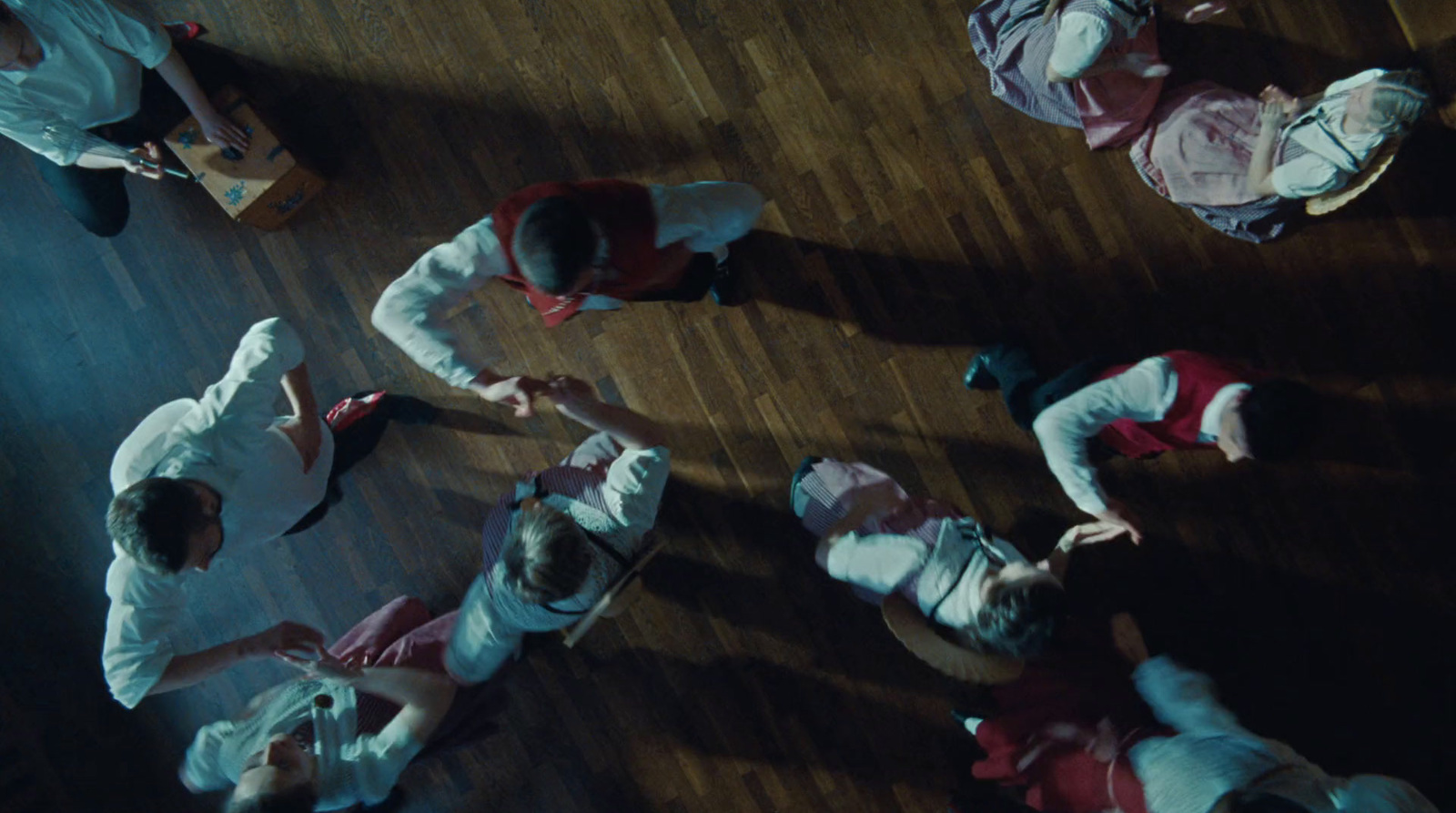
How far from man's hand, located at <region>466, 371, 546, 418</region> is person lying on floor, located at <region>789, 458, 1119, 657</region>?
102 cm

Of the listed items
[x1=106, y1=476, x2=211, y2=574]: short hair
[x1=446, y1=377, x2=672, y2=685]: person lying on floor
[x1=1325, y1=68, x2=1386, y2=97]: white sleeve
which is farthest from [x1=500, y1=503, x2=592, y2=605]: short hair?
[x1=1325, y1=68, x2=1386, y2=97]: white sleeve

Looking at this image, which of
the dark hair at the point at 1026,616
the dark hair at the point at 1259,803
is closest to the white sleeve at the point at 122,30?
the dark hair at the point at 1026,616

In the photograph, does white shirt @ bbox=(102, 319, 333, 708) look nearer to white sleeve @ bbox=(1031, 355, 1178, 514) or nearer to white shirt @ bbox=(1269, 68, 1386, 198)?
white sleeve @ bbox=(1031, 355, 1178, 514)

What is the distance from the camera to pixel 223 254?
3043mm

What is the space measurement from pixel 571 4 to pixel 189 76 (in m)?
1.36

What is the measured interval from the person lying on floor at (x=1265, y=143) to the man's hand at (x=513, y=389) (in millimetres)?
2264

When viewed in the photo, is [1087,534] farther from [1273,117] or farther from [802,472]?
[1273,117]

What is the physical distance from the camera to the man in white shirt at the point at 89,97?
92.7 inches

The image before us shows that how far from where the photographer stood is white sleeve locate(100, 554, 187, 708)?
2.12 metres

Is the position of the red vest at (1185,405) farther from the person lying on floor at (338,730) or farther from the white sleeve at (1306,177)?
the person lying on floor at (338,730)

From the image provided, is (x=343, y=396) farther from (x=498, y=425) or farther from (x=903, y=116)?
(x=903, y=116)

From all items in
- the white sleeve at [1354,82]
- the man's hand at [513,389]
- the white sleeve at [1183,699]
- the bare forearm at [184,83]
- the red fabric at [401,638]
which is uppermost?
the bare forearm at [184,83]

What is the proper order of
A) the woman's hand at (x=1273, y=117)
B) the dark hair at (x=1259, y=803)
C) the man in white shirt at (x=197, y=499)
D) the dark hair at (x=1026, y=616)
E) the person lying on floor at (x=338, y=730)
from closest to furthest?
the dark hair at (x=1259, y=803) < the dark hair at (x=1026, y=616) < the man in white shirt at (x=197, y=499) < the person lying on floor at (x=338, y=730) < the woman's hand at (x=1273, y=117)

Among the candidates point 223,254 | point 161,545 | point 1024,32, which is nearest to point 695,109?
point 1024,32
